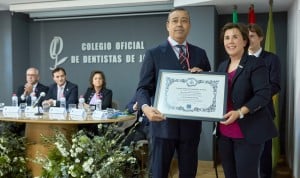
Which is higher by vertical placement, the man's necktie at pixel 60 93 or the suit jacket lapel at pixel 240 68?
the suit jacket lapel at pixel 240 68

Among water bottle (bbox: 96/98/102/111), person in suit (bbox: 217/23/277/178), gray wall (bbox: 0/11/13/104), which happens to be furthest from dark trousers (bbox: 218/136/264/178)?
gray wall (bbox: 0/11/13/104)

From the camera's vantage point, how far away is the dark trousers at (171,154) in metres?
1.97

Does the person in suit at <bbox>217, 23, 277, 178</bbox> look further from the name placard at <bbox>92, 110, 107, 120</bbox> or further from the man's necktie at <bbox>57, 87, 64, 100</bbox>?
the man's necktie at <bbox>57, 87, 64, 100</bbox>

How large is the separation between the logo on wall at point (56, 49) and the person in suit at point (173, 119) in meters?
4.13

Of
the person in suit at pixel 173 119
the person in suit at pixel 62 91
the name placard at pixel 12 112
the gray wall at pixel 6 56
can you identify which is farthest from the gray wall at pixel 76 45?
the person in suit at pixel 173 119

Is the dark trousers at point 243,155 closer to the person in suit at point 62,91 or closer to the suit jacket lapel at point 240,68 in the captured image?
the suit jacket lapel at point 240,68

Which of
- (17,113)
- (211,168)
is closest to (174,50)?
(17,113)

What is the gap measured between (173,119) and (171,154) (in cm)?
21

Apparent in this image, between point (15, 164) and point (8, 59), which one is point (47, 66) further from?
point (15, 164)

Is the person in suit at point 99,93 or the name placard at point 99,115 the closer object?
the name placard at point 99,115

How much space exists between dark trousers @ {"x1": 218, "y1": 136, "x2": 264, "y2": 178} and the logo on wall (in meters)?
4.41

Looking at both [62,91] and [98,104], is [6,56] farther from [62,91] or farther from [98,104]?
[98,104]

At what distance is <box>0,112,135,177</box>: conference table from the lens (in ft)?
10.4

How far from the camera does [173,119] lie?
77.6 inches
